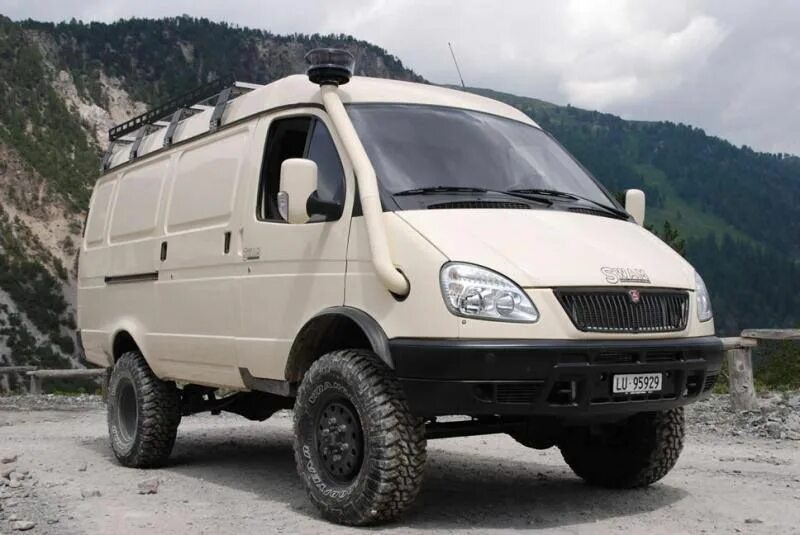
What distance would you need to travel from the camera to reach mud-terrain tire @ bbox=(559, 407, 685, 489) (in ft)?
20.0

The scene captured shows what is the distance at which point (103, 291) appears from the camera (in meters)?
8.67

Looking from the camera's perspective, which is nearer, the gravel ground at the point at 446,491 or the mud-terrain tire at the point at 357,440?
the mud-terrain tire at the point at 357,440

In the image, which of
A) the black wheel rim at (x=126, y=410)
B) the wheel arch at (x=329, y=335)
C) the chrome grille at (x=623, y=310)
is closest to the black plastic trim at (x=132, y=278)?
the black wheel rim at (x=126, y=410)

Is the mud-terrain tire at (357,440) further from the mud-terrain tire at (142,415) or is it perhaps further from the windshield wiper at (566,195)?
the mud-terrain tire at (142,415)

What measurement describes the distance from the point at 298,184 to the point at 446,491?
2.40 meters

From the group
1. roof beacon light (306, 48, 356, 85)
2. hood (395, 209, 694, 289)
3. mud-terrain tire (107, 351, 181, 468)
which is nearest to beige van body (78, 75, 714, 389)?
hood (395, 209, 694, 289)

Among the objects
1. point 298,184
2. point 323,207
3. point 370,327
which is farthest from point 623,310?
point 298,184

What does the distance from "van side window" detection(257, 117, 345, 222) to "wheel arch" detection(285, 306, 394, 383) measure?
1.99 ft

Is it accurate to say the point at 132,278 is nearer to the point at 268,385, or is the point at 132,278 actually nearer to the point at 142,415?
the point at 142,415

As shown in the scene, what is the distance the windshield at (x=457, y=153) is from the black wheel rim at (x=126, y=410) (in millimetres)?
3448

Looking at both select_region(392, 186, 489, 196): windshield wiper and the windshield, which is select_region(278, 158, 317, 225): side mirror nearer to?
the windshield

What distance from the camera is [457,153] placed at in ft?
19.1

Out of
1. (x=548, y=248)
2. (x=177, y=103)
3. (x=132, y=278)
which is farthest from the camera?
(x=177, y=103)

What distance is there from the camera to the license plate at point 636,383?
196 inches
